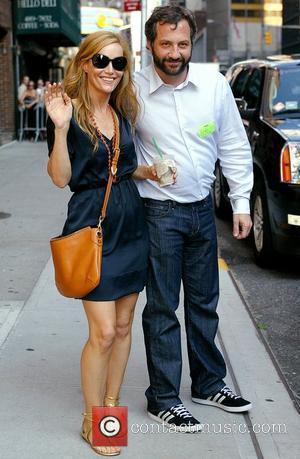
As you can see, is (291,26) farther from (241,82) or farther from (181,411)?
(181,411)

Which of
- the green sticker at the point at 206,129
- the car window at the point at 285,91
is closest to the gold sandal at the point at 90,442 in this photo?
the green sticker at the point at 206,129

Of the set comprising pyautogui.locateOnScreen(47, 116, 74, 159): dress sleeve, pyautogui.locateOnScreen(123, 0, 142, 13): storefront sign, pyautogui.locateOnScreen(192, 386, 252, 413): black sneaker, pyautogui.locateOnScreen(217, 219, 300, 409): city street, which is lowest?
pyautogui.locateOnScreen(217, 219, 300, 409): city street

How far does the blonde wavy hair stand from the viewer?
3422 mm

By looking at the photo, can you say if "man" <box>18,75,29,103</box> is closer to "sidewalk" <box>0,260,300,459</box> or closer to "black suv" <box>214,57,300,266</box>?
"black suv" <box>214,57,300,266</box>

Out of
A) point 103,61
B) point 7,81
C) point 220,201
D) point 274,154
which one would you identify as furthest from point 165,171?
point 7,81

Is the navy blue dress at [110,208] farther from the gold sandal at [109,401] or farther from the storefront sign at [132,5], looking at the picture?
the storefront sign at [132,5]

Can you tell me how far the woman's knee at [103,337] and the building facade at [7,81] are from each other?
17.3m

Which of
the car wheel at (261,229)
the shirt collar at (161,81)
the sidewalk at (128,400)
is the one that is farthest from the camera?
the car wheel at (261,229)

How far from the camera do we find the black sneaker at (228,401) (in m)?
3.99

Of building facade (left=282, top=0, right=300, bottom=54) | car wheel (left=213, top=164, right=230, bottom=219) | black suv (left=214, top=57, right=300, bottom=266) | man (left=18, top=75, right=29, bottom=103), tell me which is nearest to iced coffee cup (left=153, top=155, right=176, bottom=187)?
black suv (left=214, top=57, right=300, bottom=266)

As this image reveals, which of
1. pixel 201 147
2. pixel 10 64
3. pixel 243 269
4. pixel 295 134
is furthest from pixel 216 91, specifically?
pixel 10 64

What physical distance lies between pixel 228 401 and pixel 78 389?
2.69 ft

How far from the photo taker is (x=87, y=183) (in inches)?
136

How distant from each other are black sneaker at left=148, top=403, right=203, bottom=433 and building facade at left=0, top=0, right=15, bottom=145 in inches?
672
